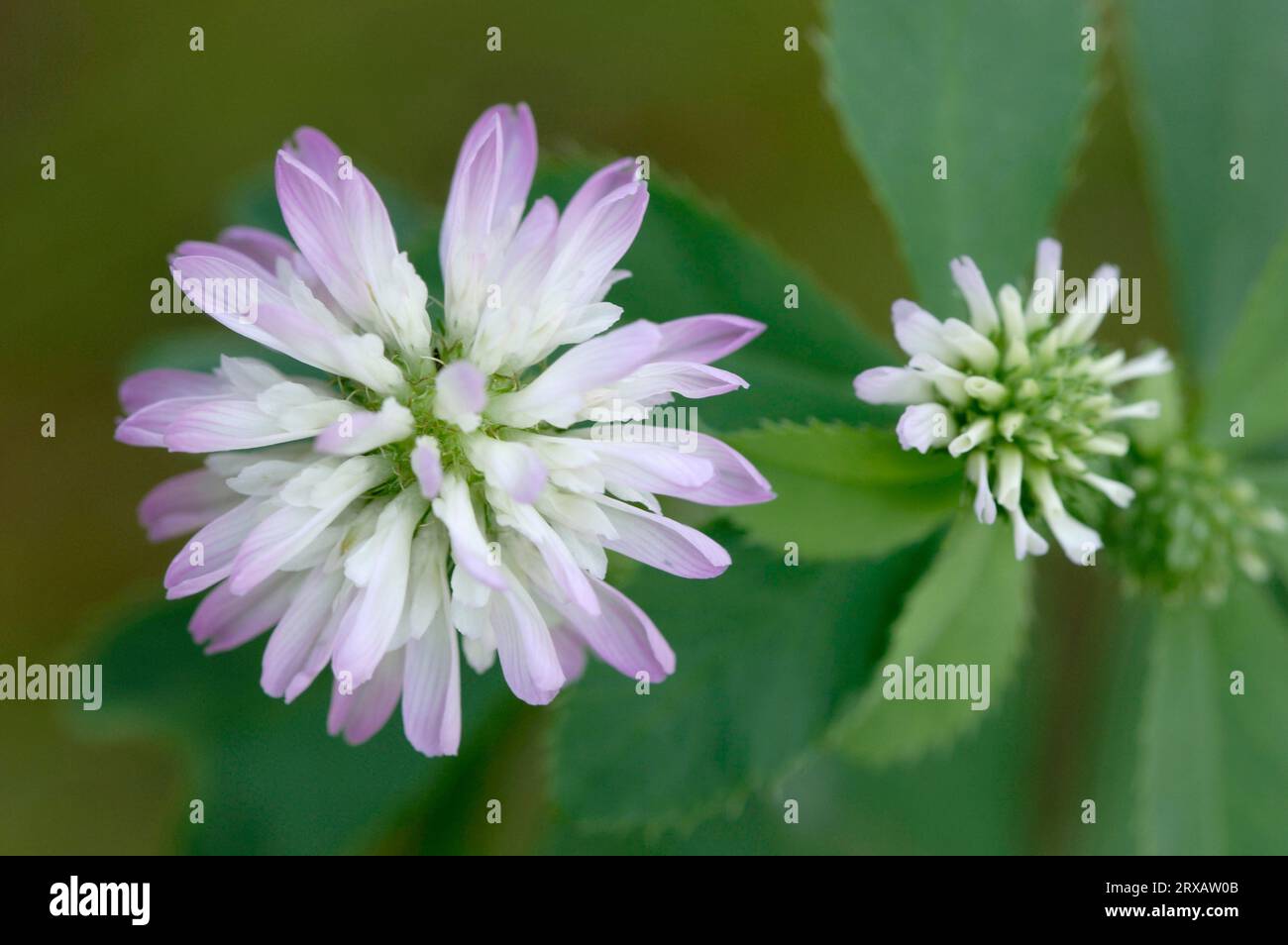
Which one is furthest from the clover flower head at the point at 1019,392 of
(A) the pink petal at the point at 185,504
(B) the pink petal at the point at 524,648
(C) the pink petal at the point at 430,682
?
(A) the pink petal at the point at 185,504

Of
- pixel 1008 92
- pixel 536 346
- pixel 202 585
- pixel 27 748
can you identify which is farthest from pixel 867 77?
pixel 27 748

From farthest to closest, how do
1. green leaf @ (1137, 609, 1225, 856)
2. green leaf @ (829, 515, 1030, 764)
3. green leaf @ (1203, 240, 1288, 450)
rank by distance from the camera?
green leaf @ (1137, 609, 1225, 856) → green leaf @ (1203, 240, 1288, 450) → green leaf @ (829, 515, 1030, 764)

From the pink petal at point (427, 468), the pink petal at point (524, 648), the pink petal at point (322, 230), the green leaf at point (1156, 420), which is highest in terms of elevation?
the pink petal at point (322, 230)

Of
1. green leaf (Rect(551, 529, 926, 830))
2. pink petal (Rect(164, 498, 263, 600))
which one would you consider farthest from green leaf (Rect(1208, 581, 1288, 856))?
pink petal (Rect(164, 498, 263, 600))

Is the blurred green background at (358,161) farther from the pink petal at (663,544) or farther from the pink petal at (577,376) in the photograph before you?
the pink petal at (577,376)

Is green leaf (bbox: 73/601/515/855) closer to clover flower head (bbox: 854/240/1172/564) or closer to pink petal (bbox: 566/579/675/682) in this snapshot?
pink petal (bbox: 566/579/675/682)
